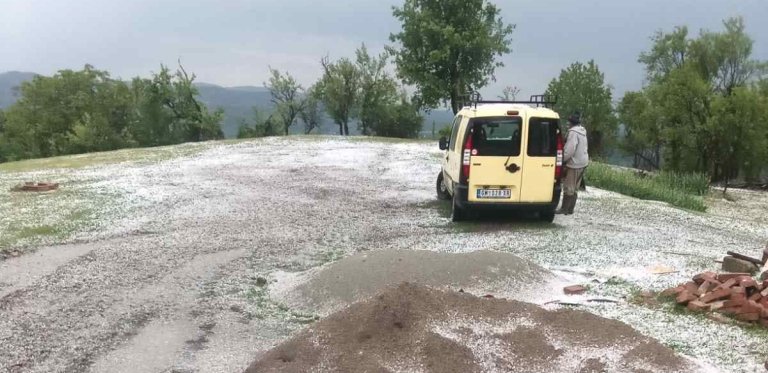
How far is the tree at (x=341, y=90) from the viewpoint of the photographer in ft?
231

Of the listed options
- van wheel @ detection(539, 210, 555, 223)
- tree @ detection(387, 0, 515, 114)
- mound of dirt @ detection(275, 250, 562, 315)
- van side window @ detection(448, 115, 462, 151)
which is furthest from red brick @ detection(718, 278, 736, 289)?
tree @ detection(387, 0, 515, 114)

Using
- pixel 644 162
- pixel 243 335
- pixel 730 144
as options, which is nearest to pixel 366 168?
pixel 243 335

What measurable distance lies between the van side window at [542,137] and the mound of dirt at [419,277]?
176 inches

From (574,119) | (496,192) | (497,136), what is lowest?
(496,192)

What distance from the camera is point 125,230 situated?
532 inches

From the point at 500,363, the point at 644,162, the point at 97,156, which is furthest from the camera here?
the point at 644,162

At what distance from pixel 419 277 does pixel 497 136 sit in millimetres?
5335

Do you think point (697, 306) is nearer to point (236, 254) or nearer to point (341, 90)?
point (236, 254)

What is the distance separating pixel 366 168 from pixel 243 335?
64.7ft

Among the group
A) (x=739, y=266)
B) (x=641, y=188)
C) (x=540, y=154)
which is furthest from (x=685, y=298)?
(x=641, y=188)

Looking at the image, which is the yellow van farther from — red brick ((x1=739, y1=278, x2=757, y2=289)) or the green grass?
the green grass

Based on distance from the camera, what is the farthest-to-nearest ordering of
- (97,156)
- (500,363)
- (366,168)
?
(97,156) < (366,168) < (500,363)

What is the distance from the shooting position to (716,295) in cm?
717

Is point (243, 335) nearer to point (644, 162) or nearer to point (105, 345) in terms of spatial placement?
point (105, 345)
